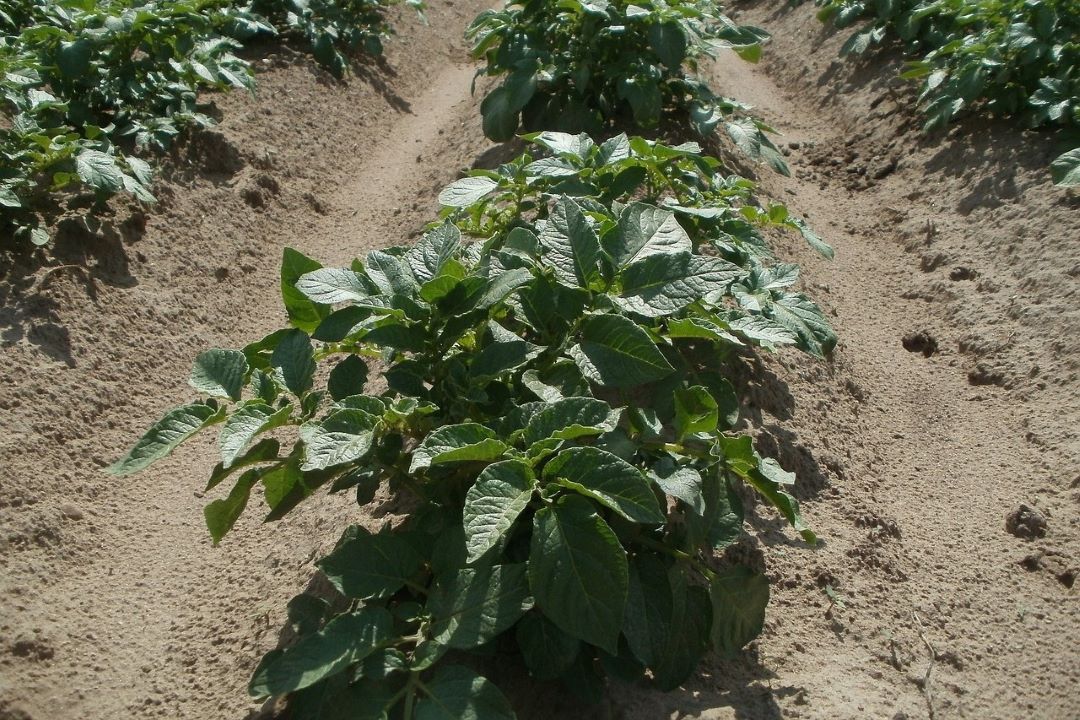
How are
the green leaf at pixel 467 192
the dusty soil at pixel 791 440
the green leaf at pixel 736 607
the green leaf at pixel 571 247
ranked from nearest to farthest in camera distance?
the green leaf at pixel 736 607
the green leaf at pixel 571 247
the dusty soil at pixel 791 440
the green leaf at pixel 467 192

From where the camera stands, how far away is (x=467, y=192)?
2.96m

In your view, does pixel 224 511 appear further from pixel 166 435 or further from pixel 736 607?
pixel 736 607

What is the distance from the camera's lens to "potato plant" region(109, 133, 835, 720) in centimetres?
176

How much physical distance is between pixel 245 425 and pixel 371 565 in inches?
14.9

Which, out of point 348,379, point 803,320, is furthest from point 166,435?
point 803,320

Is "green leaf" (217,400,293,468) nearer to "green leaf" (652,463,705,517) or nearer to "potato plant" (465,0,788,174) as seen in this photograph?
"green leaf" (652,463,705,517)

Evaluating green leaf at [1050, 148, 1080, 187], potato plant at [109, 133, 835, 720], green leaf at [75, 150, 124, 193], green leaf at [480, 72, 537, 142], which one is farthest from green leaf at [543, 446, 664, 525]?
green leaf at [480, 72, 537, 142]

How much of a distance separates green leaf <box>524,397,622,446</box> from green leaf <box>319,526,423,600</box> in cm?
34

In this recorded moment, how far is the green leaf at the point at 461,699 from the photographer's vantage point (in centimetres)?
167

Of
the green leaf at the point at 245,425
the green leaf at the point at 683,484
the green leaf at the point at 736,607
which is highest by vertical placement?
the green leaf at the point at 245,425

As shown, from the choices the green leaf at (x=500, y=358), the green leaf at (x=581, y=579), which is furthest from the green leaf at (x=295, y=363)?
the green leaf at (x=581, y=579)

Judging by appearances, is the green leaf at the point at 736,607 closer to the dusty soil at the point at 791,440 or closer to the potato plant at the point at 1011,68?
the dusty soil at the point at 791,440

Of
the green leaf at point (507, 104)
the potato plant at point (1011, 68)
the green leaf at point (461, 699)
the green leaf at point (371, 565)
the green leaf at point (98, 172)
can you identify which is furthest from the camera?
the green leaf at point (507, 104)

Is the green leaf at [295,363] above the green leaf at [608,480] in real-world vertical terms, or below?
above
